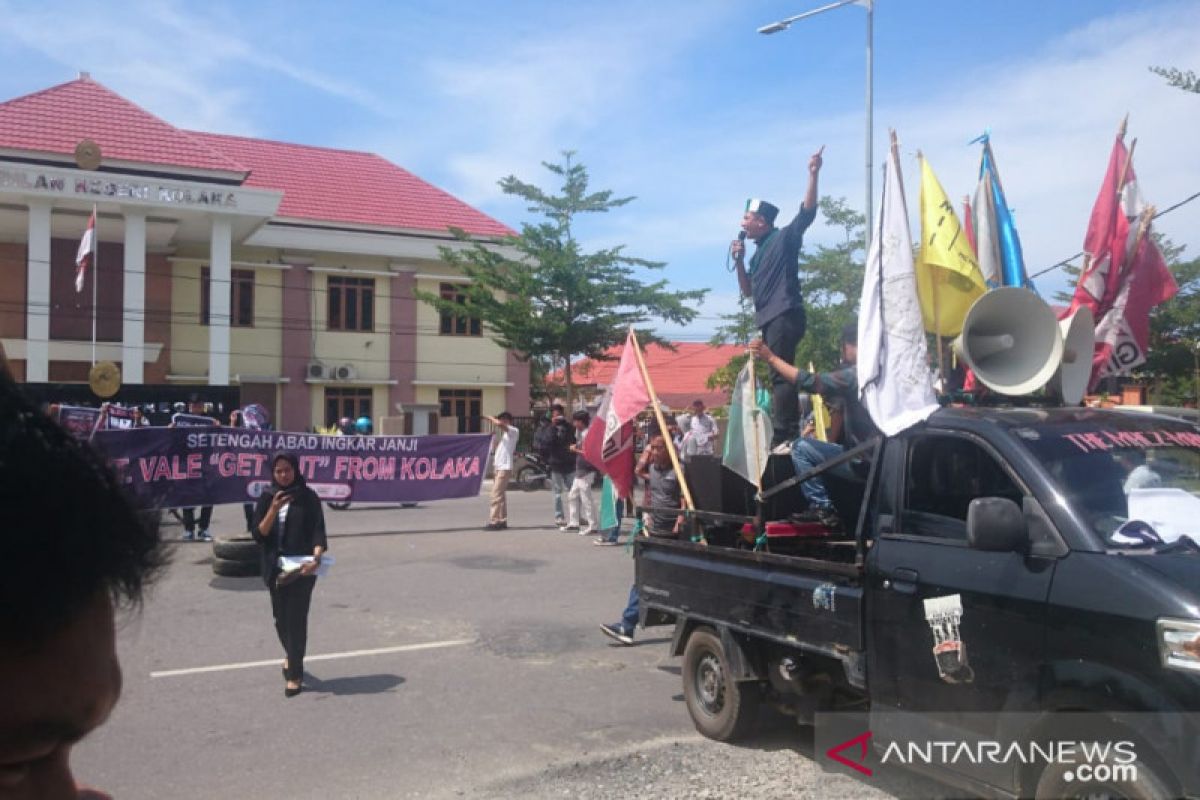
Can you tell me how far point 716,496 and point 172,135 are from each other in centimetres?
2523

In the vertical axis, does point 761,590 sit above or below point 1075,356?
below

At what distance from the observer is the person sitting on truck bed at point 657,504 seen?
25.0ft

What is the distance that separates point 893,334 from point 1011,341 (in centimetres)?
71

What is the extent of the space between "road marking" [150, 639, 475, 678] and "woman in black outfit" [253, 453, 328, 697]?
0.66m

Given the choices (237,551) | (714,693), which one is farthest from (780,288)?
(237,551)

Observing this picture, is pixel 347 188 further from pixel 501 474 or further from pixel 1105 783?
pixel 1105 783

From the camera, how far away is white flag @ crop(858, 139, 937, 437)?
484 centimetres

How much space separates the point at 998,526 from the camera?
390 centimetres

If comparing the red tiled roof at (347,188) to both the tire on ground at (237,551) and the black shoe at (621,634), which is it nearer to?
the tire on ground at (237,551)

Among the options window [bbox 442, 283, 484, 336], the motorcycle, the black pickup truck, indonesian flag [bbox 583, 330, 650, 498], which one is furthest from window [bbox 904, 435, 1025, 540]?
window [bbox 442, 283, 484, 336]

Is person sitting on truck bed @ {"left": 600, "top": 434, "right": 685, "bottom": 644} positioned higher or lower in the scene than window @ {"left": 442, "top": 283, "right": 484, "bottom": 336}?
lower

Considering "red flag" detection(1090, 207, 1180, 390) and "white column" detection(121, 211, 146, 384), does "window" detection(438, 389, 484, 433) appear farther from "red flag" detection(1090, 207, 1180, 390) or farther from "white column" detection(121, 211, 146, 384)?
"red flag" detection(1090, 207, 1180, 390)

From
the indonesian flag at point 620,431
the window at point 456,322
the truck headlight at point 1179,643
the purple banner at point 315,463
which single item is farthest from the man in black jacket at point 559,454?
the window at point 456,322

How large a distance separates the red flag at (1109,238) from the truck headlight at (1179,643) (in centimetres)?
325
